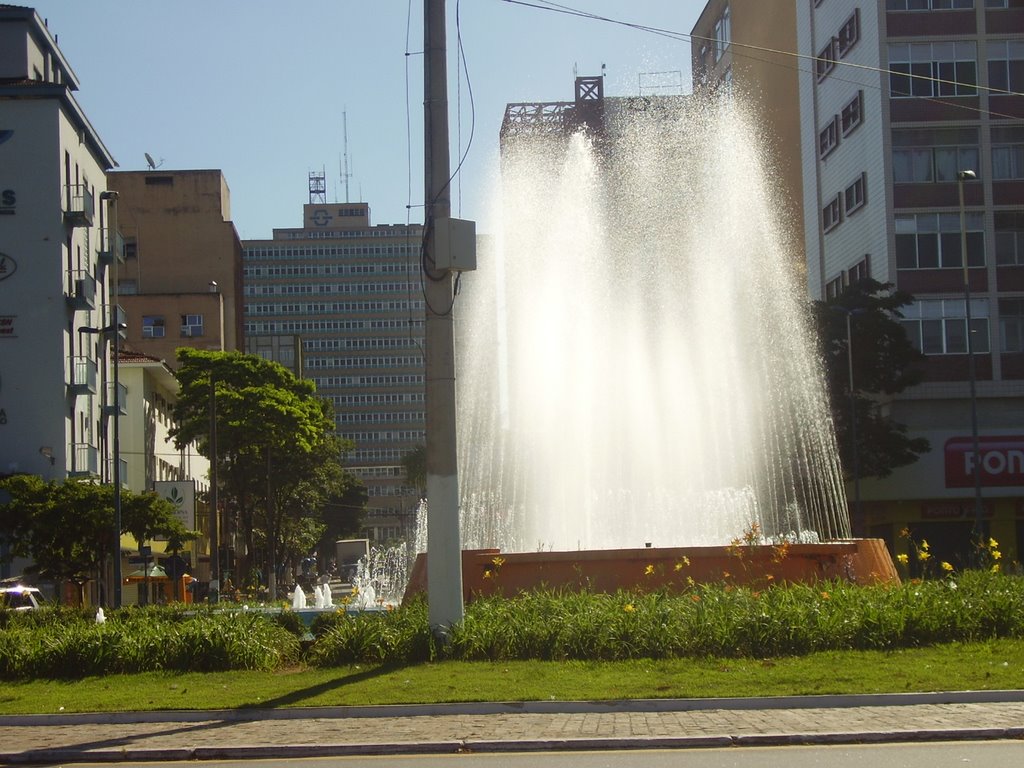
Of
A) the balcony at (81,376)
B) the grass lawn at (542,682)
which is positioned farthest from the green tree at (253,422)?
the grass lawn at (542,682)

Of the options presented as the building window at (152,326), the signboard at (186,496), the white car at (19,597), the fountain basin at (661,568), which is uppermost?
the building window at (152,326)

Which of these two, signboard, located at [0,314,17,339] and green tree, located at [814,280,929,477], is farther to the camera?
green tree, located at [814,280,929,477]

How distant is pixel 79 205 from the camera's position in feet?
155

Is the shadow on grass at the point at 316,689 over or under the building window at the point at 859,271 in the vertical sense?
under

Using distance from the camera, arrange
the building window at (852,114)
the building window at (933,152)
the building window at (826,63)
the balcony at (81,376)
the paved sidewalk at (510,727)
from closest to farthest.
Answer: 1. the paved sidewalk at (510,727)
2. the balcony at (81,376)
3. the building window at (933,152)
4. the building window at (852,114)
5. the building window at (826,63)

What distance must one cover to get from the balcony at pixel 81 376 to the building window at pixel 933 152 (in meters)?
31.9

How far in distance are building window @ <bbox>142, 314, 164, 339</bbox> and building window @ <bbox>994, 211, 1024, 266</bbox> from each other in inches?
2048

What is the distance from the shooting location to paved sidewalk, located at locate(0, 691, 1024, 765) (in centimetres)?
1064

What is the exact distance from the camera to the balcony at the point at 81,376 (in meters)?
45.8

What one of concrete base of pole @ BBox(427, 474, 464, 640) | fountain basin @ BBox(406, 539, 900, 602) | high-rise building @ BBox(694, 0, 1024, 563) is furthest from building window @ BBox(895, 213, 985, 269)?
concrete base of pole @ BBox(427, 474, 464, 640)

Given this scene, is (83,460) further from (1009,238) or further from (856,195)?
(1009,238)

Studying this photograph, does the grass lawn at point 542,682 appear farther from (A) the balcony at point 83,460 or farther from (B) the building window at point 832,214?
(B) the building window at point 832,214

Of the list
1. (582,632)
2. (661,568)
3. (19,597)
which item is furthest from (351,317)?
(582,632)

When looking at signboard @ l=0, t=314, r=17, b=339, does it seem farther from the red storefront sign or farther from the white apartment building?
the red storefront sign
